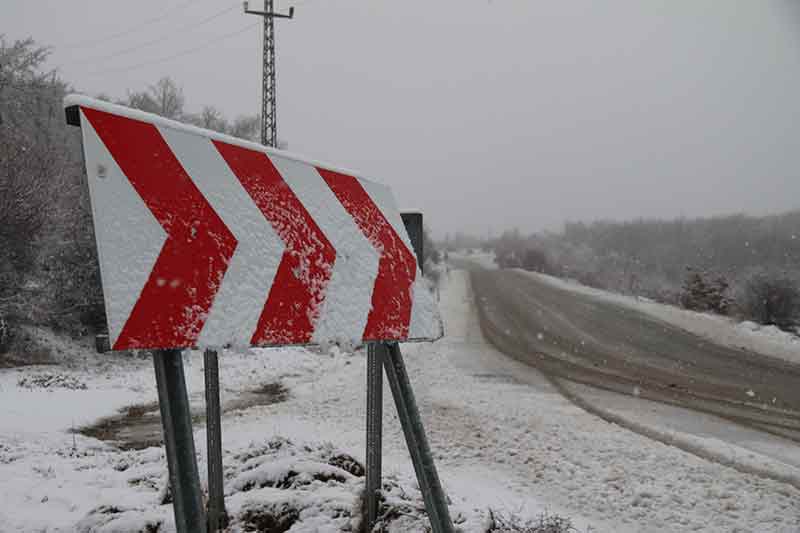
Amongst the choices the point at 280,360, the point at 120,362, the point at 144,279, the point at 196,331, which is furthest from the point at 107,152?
the point at 120,362

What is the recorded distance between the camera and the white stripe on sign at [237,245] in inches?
52.7

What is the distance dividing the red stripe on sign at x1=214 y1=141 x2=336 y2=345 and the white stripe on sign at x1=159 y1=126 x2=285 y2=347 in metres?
0.03

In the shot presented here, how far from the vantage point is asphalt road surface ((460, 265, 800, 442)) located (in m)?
8.98

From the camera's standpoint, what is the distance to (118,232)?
1202 millimetres

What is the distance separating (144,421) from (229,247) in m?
8.80

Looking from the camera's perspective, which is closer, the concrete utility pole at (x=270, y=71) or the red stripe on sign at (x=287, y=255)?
the red stripe on sign at (x=287, y=255)

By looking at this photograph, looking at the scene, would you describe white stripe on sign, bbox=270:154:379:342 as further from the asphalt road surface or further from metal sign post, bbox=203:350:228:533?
the asphalt road surface

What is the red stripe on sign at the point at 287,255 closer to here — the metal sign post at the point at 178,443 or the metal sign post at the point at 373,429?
the metal sign post at the point at 178,443

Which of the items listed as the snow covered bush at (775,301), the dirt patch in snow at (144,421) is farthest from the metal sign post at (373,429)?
the snow covered bush at (775,301)

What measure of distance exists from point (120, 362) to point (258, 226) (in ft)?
49.3

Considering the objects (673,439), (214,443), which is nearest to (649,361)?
(673,439)

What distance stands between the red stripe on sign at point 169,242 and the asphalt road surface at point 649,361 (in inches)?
351

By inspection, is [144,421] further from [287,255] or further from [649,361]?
[649,361]

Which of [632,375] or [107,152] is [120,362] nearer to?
[632,375]
